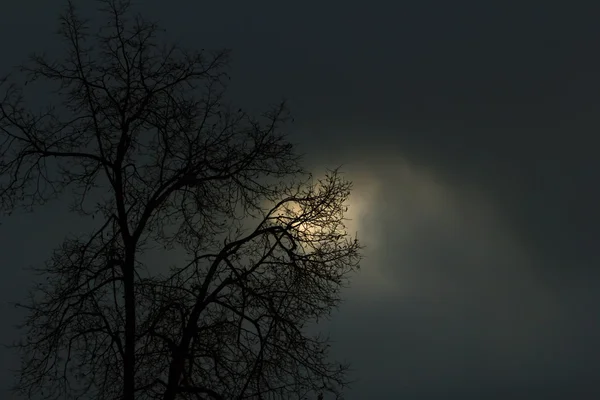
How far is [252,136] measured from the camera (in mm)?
19484

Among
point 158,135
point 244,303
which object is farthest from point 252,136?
point 244,303

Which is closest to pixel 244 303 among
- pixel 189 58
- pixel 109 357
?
pixel 109 357

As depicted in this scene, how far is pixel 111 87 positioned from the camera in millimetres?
19359

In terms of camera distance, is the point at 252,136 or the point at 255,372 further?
the point at 252,136

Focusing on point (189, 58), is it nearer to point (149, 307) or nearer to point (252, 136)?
point (252, 136)

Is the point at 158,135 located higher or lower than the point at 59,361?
higher

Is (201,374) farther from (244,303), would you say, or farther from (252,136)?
(252,136)

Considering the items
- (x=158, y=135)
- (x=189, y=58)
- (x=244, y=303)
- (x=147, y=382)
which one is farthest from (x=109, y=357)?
(x=189, y=58)

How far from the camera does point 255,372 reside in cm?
1831

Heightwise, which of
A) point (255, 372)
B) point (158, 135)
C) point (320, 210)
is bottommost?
point (255, 372)

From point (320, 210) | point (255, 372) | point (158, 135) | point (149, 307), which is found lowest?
point (255, 372)

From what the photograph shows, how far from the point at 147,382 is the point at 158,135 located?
13.1 feet

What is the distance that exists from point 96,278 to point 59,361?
141cm

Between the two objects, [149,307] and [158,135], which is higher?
[158,135]
